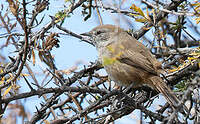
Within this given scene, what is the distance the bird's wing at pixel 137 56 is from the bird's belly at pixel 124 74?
4.1 inches

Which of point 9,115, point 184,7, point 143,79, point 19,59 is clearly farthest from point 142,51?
point 9,115

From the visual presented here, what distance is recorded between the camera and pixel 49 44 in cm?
376

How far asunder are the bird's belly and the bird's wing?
0.34ft

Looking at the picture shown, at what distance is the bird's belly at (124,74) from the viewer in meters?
4.55

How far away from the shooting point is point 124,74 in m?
4.66

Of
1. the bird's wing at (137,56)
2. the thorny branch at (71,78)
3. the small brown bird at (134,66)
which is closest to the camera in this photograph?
the thorny branch at (71,78)

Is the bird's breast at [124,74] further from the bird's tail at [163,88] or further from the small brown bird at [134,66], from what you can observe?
the bird's tail at [163,88]

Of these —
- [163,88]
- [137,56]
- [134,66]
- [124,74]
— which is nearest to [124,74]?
[124,74]

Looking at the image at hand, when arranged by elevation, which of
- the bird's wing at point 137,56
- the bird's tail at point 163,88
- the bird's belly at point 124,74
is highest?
the bird's wing at point 137,56

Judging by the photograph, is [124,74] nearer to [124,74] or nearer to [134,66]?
[124,74]

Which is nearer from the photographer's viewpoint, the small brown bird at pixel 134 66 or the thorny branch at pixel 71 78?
the thorny branch at pixel 71 78

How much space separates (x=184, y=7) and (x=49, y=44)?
1.97m

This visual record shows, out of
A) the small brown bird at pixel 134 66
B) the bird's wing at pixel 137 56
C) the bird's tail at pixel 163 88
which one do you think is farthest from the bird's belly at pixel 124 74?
the bird's tail at pixel 163 88

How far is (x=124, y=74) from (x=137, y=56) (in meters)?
0.46
